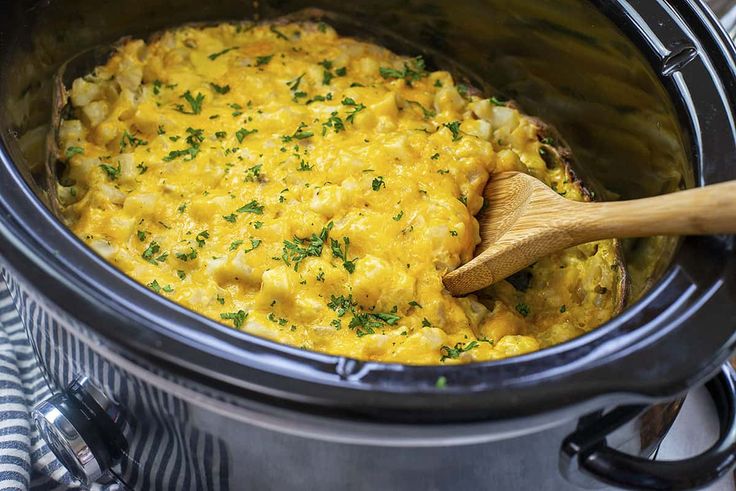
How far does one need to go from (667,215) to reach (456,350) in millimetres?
440

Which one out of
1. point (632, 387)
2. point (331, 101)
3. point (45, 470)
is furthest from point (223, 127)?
point (632, 387)

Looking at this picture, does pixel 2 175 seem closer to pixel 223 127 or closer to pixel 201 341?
pixel 201 341

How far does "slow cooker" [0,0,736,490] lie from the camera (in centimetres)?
117

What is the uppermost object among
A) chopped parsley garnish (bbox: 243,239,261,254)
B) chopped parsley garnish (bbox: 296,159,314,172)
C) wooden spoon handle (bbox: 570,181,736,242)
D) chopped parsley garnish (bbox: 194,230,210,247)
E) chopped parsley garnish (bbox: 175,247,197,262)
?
wooden spoon handle (bbox: 570,181,736,242)

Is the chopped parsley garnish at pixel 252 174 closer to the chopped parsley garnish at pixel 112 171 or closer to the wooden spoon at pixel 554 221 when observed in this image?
the chopped parsley garnish at pixel 112 171

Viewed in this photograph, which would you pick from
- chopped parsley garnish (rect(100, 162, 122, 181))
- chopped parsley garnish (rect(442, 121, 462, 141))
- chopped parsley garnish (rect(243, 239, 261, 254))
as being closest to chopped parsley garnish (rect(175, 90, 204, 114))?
chopped parsley garnish (rect(100, 162, 122, 181))

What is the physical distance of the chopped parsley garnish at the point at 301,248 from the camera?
1.68 metres

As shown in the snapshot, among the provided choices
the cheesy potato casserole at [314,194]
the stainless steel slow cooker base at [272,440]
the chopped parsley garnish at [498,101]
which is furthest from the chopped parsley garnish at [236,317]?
the chopped parsley garnish at [498,101]

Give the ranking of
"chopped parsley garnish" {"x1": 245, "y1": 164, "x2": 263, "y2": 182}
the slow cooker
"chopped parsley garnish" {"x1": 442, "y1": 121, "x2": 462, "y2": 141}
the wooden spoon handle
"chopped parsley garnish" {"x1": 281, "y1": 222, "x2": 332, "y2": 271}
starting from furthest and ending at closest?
1. "chopped parsley garnish" {"x1": 442, "y1": 121, "x2": 462, "y2": 141}
2. "chopped parsley garnish" {"x1": 245, "y1": 164, "x2": 263, "y2": 182}
3. "chopped parsley garnish" {"x1": 281, "y1": 222, "x2": 332, "y2": 271}
4. the wooden spoon handle
5. the slow cooker

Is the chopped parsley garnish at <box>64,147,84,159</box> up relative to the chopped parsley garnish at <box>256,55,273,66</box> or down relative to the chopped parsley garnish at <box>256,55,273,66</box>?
down

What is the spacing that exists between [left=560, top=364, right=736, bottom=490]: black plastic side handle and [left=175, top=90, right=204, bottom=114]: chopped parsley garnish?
1.15 metres

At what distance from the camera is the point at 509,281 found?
1903mm

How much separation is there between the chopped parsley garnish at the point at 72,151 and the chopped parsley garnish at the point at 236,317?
566 millimetres

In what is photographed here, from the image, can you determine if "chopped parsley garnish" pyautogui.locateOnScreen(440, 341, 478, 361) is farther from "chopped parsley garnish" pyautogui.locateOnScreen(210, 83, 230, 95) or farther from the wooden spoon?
"chopped parsley garnish" pyautogui.locateOnScreen(210, 83, 230, 95)
